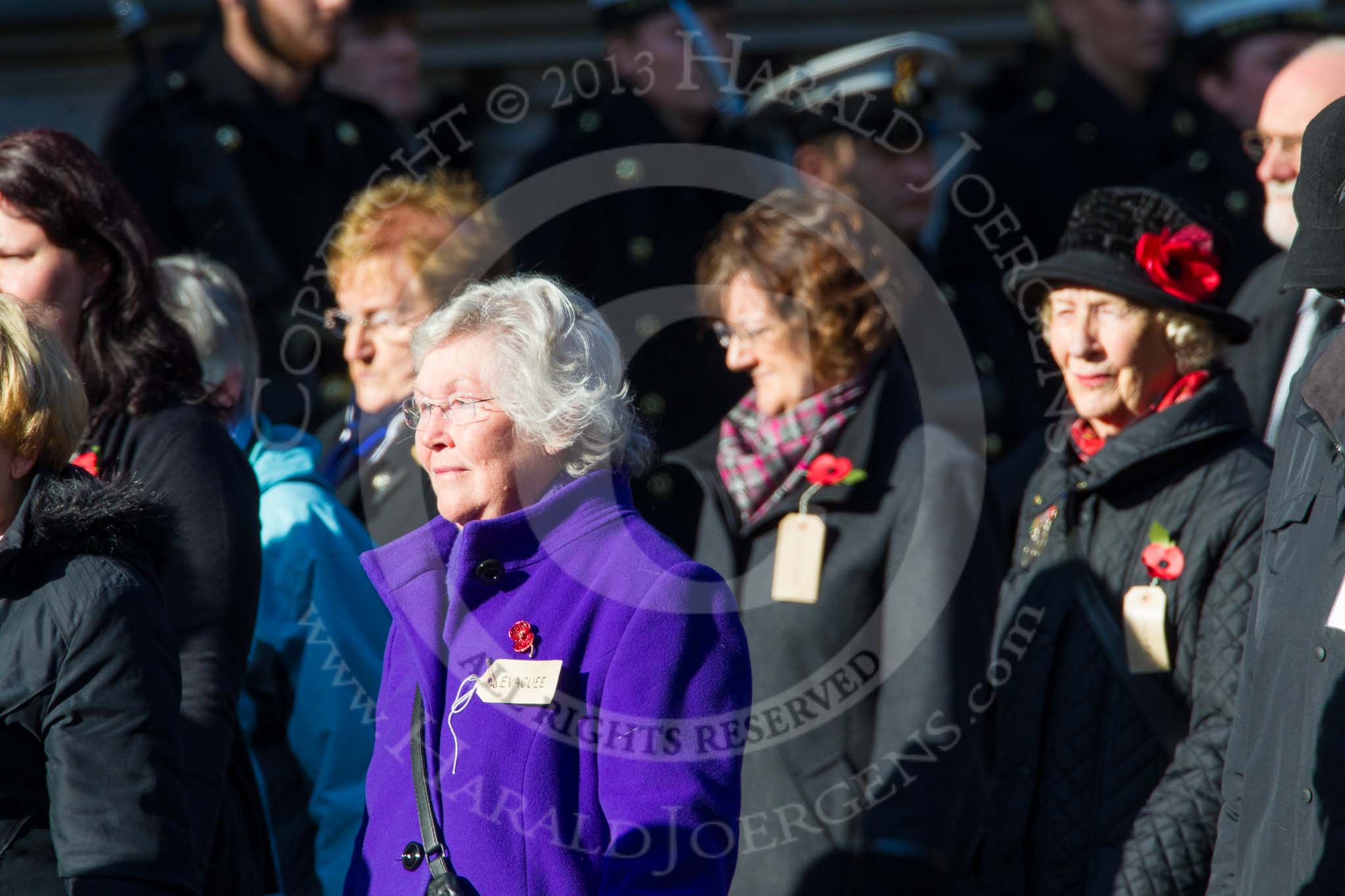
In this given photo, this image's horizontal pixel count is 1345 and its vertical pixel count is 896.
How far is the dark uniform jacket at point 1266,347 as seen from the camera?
4.40 meters

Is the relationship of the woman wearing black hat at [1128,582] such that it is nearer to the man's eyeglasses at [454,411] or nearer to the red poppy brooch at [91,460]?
the man's eyeglasses at [454,411]

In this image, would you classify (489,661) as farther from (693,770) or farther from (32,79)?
(32,79)

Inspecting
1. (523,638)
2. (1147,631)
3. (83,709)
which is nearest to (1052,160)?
(1147,631)

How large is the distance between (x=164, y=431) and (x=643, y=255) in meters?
2.03

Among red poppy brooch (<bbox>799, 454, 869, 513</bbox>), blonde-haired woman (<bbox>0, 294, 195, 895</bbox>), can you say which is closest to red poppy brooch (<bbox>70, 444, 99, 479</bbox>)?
blonde-haired woman (<bbox>0, 294, 195, 895</bbox>)

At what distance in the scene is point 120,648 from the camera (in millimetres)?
2396

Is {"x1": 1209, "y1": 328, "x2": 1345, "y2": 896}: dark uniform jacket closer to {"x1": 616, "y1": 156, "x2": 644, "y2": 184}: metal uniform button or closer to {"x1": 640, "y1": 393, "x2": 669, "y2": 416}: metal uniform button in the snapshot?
{"x1": 640, "y1": 393, "x2": 669, "y2": 416}: metal uniform button

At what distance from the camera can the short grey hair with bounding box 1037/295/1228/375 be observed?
355 cm

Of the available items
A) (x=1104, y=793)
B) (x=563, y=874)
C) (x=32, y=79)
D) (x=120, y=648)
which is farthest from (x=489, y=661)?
(x=32, y=79)

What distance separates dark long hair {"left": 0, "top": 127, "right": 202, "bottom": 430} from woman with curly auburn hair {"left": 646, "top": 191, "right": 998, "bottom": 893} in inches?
47.7

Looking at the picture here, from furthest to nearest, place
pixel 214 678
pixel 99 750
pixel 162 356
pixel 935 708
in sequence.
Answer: pixel 935 708 → pixel 162 356 → pixel 214 678 → pixel 99 750

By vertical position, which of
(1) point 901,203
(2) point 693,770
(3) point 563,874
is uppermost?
(1) point 901,203

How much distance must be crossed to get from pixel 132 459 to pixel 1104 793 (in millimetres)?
1932

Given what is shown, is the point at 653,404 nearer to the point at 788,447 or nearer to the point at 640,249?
the point at 788,447
